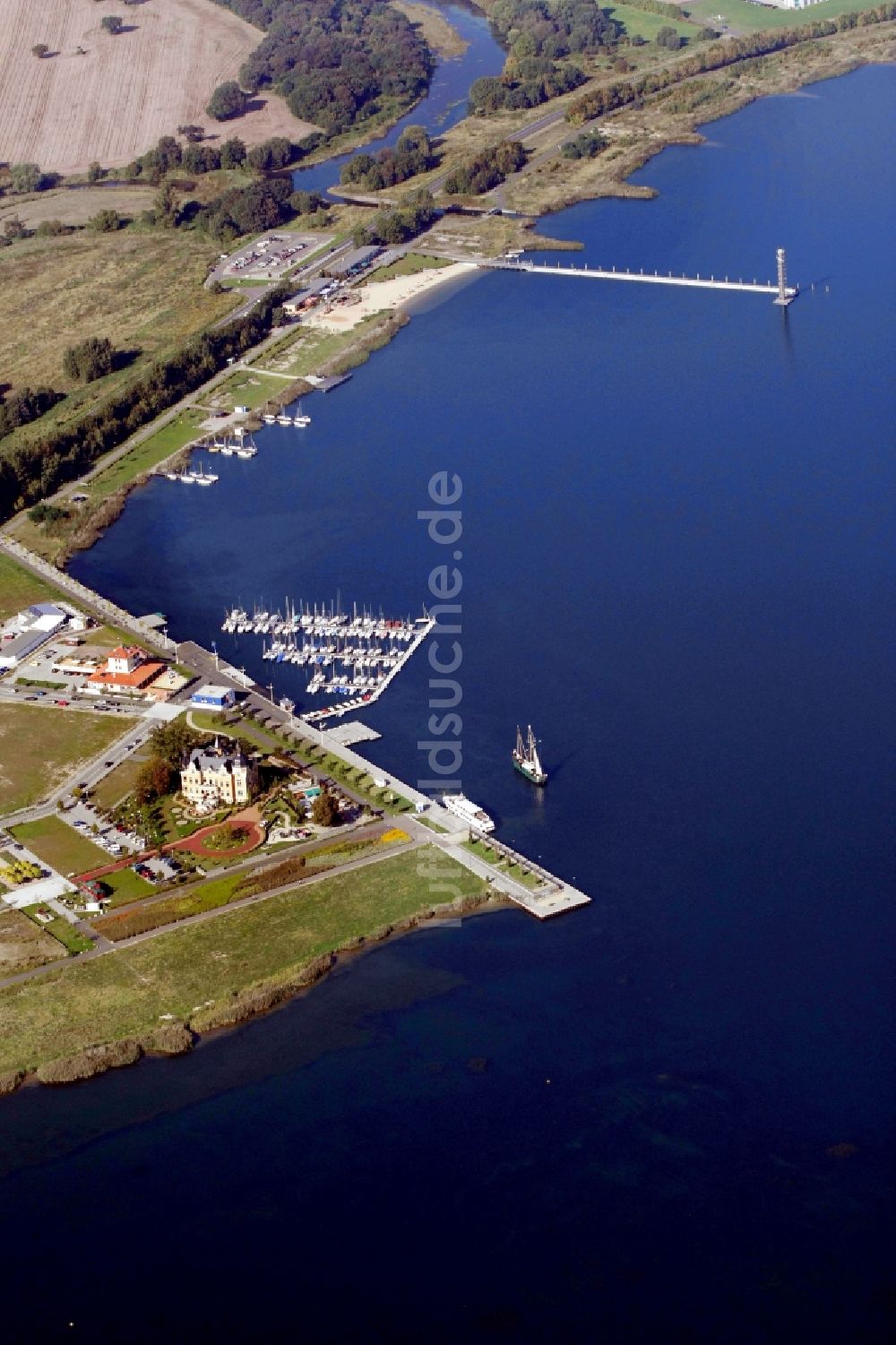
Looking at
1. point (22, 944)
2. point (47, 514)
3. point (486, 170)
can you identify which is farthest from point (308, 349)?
point (22, 944)

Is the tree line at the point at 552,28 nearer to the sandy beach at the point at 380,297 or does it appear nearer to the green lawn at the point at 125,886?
the sandy beach at the point at 380,297

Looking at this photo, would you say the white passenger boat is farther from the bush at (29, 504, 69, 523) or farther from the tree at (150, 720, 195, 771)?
the bush at (29, 504, 69, 523)

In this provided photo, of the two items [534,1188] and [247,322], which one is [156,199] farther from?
[534,1188]

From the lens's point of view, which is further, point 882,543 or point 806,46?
point 806,46

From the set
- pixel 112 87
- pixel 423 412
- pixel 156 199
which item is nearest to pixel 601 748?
pixel 423 412

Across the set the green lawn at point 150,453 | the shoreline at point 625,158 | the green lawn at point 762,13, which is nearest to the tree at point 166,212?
the shoreline at point 625,158

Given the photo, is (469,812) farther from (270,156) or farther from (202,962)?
(270,156)

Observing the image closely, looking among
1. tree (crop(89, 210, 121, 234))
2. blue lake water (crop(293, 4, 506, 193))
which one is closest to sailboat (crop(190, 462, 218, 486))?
tree (crop(89, 210, 121, 234))
